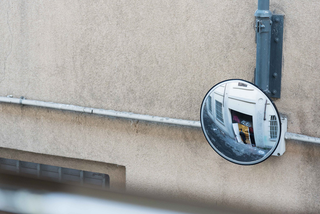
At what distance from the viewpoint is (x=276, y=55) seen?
2.70m

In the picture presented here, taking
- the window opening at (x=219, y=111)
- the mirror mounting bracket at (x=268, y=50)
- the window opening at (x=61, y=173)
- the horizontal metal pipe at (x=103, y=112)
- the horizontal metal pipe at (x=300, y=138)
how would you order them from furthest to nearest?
the window opening at (x=61, y=173) < the horizontal metal pipe at (x=103, y=112) < the horizontal metal pipe at (x=300, y=138) < the mirror mounting bracket at (x=268, y=50) < the window opening at (x=219, y=111)

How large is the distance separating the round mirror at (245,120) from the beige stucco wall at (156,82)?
21.6 inches

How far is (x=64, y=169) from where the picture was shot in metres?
4.02

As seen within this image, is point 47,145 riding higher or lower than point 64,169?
higher

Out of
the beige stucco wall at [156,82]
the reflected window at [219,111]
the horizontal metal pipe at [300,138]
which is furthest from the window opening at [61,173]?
the horizontal metal pipe at [300,138]

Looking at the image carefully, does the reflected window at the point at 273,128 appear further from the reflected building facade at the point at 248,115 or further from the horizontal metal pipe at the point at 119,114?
the horizontal metal pipe at the point at 119,114

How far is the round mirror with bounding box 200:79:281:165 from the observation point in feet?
7.38

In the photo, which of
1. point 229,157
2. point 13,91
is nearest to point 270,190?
point 229,157

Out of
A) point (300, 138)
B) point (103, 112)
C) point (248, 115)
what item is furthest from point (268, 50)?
point (103, 112)

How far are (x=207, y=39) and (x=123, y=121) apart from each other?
121 cm

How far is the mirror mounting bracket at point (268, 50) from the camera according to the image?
248cm

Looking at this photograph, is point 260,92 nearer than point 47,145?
Yes

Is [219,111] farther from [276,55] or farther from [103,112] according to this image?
[103,112]

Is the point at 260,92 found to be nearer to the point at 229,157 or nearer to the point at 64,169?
the point at 229,157
